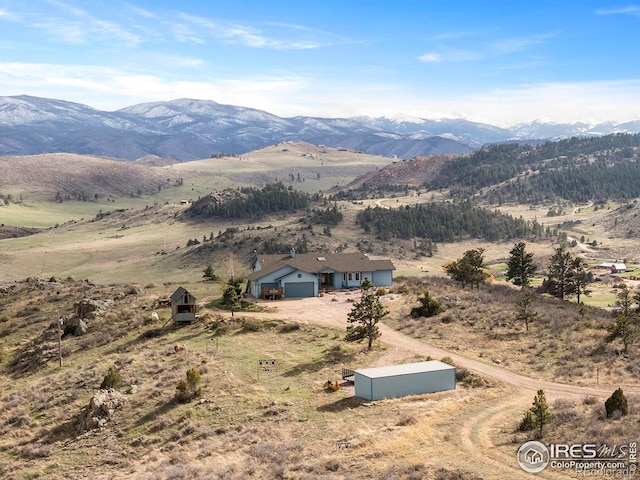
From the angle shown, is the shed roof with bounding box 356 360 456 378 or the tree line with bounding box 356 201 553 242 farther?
the tree line with bounding box 356 201 553 242

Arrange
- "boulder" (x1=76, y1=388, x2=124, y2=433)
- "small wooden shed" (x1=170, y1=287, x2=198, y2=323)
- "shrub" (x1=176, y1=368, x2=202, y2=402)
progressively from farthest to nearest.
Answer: "small wooden shed" (x1=170, y1=287, x2=198, y2=323), "shrub" (x1=176, y1=368, x2=202, y2=402), "boulder" (x1=76, y1=388, x2=124, y2=433)

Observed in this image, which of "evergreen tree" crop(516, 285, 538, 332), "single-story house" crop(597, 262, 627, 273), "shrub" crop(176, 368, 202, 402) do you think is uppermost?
"evergreen tree" crop(516, 285, 538, 332)

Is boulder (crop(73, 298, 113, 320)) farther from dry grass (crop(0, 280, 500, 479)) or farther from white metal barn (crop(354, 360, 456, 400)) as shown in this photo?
white metal barn (crop(354, 360, 456, 400))

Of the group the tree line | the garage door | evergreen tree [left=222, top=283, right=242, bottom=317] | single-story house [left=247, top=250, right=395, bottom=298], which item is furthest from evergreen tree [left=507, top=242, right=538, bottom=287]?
the tree line

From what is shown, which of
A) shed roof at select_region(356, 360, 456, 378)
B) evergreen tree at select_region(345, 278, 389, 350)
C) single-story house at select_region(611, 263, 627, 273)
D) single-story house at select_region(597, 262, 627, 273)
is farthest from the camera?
single-story house at select_region(597, 262, 627, 273)

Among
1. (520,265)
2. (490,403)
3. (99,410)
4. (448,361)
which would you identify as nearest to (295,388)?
(448,361)

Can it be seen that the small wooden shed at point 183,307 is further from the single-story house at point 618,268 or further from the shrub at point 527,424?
the single-story house at point 618,268

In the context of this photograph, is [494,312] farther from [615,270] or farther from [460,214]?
[460,214]
